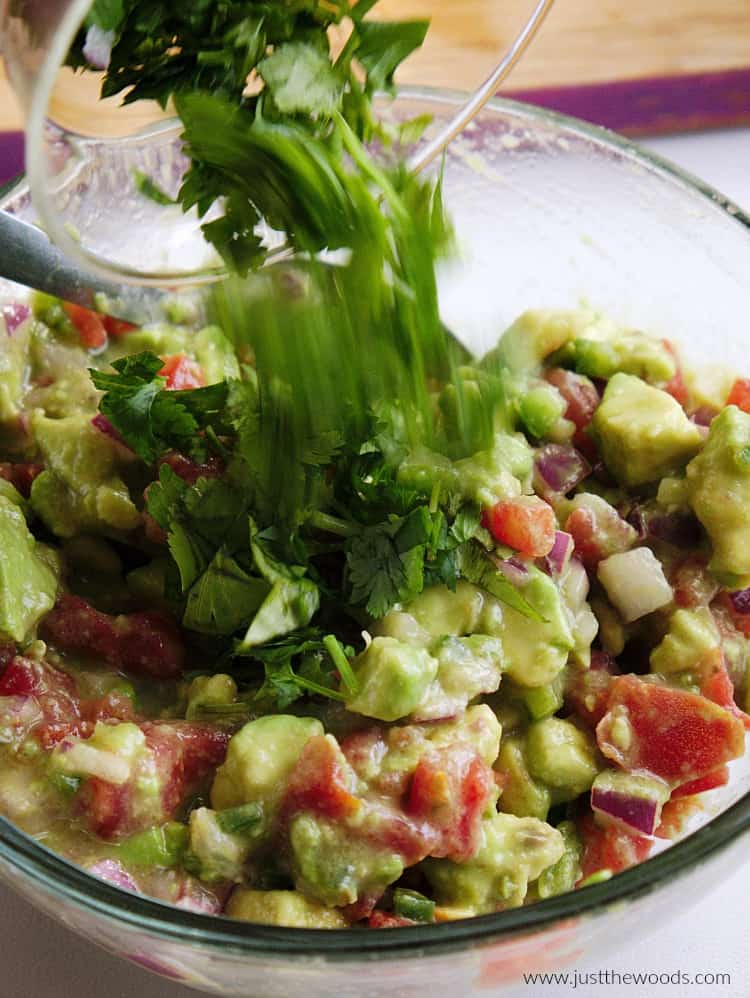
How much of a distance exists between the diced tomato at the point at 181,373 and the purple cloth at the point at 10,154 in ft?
4.29

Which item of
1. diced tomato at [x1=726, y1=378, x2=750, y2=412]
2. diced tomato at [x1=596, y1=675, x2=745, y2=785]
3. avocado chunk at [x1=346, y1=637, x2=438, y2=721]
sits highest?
avocado chunk at [x1=346, y1=637, x2=438, y2=721]

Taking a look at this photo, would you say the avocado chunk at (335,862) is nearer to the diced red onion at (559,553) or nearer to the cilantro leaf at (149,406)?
the diced red onion at (559,553)

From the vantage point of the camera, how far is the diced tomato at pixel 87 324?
2510mm

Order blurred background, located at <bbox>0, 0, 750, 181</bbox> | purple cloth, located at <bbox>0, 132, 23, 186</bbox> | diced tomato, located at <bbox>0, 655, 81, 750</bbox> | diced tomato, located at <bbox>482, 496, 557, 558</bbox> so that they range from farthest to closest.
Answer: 1. blurred background, located at <bbox>0, 0, 750, 181</bbox>
2. purple cloth, located at <bbox>0, 132, 23, 186</bbox>
3. diced tomato, located at <bbox>482, 496, 557, 558</bbox>
4. diced tomato, located at <bbox>0, 655, 81, 750</bbox>

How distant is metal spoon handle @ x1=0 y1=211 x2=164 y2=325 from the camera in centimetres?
223

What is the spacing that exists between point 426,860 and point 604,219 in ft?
5.02

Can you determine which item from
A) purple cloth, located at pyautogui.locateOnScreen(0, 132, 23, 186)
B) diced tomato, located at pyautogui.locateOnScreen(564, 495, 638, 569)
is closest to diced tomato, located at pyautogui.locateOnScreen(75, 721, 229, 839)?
diced tomato, located at pyautogui.locateOnScreen(564, 495, 638, 569)

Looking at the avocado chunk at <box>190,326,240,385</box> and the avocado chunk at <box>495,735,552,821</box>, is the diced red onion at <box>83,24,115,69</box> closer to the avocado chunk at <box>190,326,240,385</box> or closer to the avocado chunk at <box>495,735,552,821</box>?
the avocado chunk at <box>190,326,240,385</box>

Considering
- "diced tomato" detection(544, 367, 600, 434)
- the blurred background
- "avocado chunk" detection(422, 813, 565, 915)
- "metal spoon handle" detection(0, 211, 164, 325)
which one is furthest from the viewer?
the blurred background

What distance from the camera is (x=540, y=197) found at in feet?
9.06

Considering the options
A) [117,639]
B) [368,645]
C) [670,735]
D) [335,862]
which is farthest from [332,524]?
[670,735]

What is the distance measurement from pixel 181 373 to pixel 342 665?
0.80m

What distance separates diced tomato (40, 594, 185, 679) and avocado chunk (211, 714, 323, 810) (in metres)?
0.28

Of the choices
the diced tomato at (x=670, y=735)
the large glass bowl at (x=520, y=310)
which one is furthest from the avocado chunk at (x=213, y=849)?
the diced tomato at (x=670, y=735)
